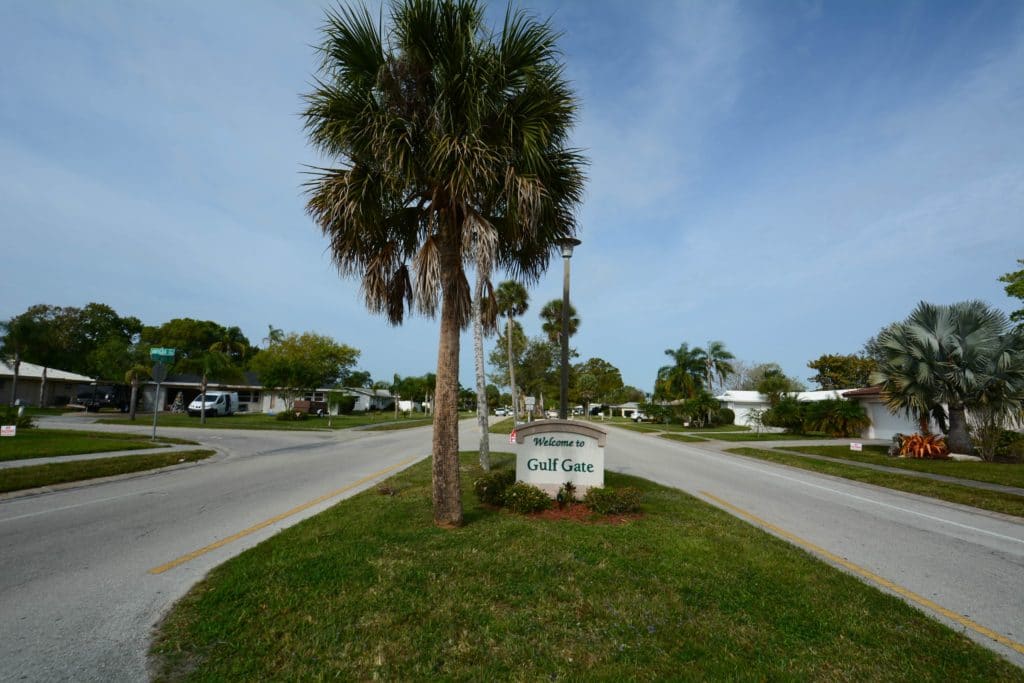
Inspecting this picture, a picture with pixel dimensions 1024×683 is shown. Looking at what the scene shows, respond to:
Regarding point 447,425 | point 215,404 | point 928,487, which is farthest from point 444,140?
point 215,404

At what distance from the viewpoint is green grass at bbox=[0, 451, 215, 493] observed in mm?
10109

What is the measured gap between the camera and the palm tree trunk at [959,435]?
17938mm

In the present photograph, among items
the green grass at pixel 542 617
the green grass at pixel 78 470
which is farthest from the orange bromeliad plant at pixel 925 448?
the green grass at pixel 78 470

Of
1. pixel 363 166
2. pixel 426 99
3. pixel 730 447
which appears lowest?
pixel 730 447

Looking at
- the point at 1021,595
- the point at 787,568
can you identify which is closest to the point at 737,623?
the point at 787,568

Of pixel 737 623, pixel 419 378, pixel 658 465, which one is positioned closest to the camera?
pixel 737 623

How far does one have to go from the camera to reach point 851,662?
142 inches

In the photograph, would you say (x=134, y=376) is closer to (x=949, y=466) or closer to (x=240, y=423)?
(x=240, y=423)

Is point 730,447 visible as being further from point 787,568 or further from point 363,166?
point 363,166

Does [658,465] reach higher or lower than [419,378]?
lower

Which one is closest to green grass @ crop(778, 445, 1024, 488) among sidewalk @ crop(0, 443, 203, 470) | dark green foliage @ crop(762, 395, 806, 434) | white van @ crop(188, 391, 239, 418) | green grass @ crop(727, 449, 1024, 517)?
green grass @ crop(727, 449, 1024, 517)

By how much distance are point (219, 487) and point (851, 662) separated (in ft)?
37.5

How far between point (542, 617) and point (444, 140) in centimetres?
572

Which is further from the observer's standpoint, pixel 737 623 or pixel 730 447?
pixel 730 447
